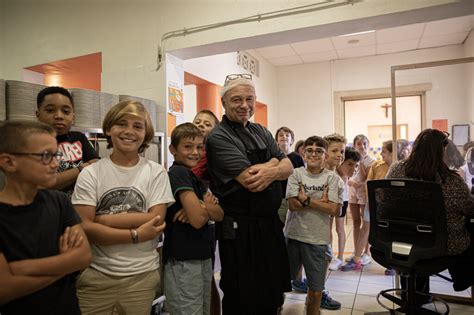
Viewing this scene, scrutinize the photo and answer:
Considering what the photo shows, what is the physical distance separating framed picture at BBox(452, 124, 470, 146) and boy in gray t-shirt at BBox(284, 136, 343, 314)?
2317 mm

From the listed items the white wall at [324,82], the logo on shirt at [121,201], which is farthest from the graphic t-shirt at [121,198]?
the white wall at [324,82]

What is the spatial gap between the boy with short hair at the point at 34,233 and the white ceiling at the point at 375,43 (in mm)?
5085

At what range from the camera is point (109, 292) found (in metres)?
1.32

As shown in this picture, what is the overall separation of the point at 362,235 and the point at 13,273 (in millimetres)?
3428

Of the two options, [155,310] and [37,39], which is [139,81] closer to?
[37,39]

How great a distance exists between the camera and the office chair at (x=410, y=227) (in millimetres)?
1908

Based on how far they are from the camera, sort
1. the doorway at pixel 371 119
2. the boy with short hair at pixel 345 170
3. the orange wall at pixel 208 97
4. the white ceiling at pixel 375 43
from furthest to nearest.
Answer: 1. the doorway at pixel 371 119
2. the white ceiling at pixel 375 43
3. the orange wall at pixel 208 97
4. the boy with short hair at pixel 345 170

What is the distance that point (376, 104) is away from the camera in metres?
9.72

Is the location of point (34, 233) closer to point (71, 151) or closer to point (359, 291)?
point (71, 151)

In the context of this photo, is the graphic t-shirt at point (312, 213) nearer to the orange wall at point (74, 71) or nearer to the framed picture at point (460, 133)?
the framed picture at point (460, 133)

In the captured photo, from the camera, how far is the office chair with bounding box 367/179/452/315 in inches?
75.1

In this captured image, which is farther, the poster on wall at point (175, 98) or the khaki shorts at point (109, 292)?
the poster on wall at point (175, 98)

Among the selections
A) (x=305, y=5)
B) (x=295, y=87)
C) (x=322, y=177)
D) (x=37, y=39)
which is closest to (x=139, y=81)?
(x=37, y=39)

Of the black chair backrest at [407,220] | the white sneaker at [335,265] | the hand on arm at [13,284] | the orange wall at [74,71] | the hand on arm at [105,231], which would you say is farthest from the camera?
the orange wall at [74,71]
